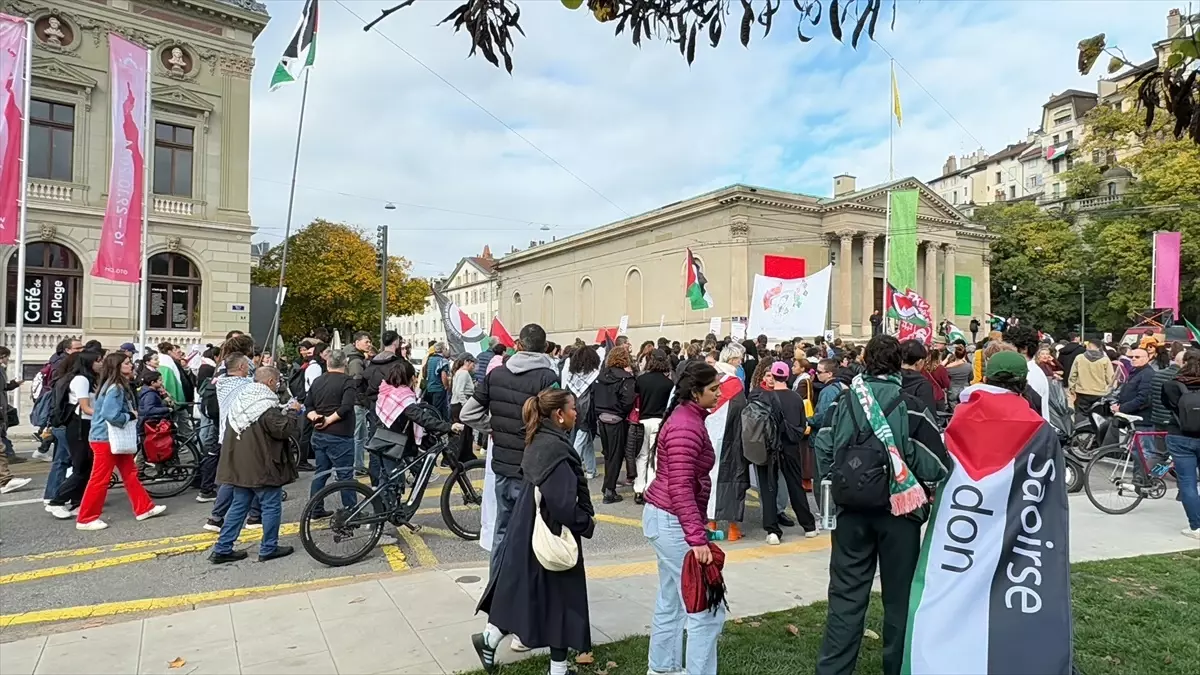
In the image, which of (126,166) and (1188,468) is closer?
(1188,468)

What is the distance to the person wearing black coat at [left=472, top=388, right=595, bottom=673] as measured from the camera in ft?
13.3

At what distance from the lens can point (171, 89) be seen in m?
24.7

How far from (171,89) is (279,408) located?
23257 millimetres

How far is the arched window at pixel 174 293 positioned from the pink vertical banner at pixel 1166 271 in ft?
104

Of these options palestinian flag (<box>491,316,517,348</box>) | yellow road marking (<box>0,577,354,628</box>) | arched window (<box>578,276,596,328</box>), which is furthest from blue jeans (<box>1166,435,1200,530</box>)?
arched window (<box>578,276,596,328</box>)

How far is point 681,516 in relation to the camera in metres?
3.86

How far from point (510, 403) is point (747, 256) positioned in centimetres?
3824

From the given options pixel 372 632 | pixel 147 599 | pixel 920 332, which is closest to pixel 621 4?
pixel 372 632

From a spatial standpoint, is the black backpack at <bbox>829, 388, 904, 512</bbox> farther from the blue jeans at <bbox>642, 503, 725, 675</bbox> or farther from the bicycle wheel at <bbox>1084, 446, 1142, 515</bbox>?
the bicycle wheel at <bbox>1084, 446, 1142, 515</bbox>

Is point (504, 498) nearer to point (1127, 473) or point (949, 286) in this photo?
point (1127, 473)

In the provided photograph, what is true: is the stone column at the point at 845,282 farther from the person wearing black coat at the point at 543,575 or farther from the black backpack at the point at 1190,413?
the person wearing black coat at the point at 543,575

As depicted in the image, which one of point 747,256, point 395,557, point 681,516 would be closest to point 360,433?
point 395,557

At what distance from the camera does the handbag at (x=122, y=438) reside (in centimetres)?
749

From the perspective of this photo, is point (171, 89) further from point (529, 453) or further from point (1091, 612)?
point (1091, 612)
